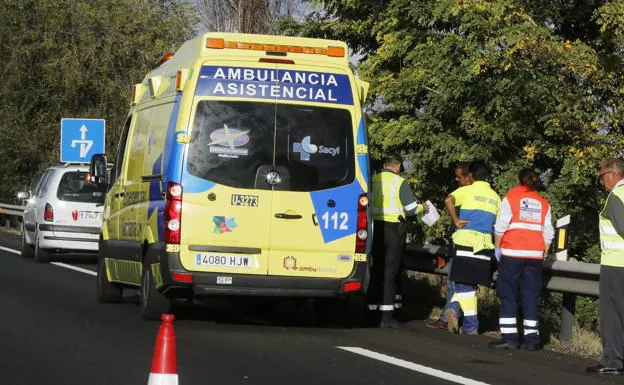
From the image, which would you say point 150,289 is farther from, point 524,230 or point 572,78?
point 572,78

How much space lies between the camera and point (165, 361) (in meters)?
6.47

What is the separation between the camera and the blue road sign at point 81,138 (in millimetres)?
28906

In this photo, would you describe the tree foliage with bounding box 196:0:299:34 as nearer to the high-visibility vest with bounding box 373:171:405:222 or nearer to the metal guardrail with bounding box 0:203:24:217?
the metal guardrail with bounding box 0:203:24:217

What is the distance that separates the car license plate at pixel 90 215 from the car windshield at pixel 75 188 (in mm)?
240

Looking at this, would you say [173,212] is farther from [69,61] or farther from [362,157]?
[69,61]

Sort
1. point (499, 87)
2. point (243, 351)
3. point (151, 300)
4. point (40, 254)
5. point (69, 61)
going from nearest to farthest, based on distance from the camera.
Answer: point (243, 351) < point (151, 300) < point (499, 87) < point (40, 254) < point (69, 61)

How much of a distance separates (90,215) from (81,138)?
29.1 feet

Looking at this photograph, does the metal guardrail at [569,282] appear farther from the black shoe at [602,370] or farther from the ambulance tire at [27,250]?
the ambulance tire at [27,250]

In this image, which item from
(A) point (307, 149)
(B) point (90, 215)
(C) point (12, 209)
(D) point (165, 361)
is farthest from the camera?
(C) point (12, 209)

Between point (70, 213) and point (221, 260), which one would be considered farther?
point (70, 213)

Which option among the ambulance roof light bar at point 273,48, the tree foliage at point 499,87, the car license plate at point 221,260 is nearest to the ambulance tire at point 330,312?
the car license plate at point 221,260

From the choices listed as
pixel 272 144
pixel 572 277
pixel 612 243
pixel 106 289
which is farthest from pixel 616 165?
pixel 106 289

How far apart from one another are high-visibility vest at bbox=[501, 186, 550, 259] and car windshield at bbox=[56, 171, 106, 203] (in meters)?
9.93

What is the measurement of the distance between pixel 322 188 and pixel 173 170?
4.35ft
